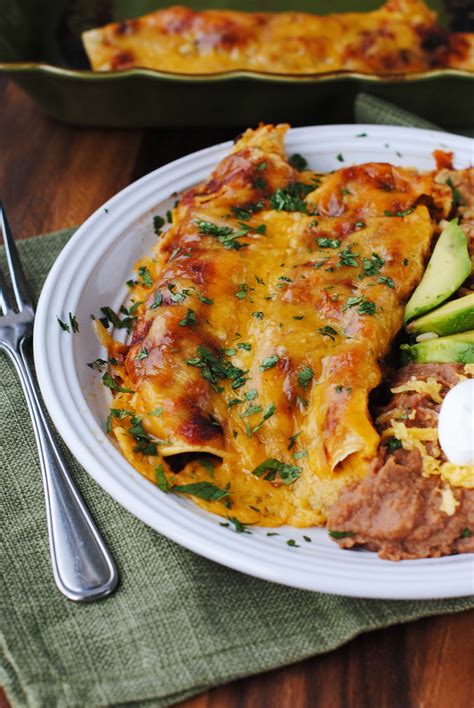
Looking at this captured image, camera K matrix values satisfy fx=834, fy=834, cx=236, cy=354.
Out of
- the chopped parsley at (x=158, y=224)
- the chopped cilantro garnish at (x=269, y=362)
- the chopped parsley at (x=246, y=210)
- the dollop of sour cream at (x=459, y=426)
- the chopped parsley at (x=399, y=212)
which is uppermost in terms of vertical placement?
the chopped parsley at (x=246, y=210)

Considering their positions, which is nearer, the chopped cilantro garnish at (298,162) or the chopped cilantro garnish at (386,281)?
the chopped cilantro garnish at (386,281)

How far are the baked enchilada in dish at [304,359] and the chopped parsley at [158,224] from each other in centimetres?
21

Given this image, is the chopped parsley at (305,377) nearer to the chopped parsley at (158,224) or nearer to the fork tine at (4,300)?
the chopped parsley at (158,224)

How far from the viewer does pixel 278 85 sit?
445 cm

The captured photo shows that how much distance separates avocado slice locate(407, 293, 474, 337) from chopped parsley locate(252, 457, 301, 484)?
835 millimetres

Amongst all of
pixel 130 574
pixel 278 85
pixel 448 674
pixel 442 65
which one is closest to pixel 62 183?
pixel 278 85

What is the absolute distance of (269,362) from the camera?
312cm

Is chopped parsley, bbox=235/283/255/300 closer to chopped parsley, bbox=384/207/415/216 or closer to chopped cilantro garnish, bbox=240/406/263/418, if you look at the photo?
chopped cilantro garnish, bbox=240/406/263/418

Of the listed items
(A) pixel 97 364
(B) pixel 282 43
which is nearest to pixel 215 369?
(A) pixel 97 364

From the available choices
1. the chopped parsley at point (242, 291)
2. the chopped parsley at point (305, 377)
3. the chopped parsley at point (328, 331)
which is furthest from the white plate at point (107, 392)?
the chopped parsley at point (328, 331)

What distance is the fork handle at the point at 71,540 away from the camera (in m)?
2.88

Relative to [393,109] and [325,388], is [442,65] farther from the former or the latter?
[325,388]

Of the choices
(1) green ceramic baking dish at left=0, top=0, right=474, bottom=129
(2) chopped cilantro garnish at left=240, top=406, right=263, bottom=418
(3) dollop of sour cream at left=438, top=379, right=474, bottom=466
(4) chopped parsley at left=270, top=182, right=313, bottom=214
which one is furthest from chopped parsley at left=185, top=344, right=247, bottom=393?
(1) green ceramic baking dish at left=0, top=0, right=474, bottom=129

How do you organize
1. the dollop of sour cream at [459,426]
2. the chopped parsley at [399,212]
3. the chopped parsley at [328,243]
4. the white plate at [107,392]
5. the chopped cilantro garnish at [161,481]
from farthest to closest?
the chopped parsley at [399,212] → the chopped parsley at [328,243] → the chopped cilantro garnish at [161,481] → the dollop of sour cream at [459,426] → the white plate at [107,392]
